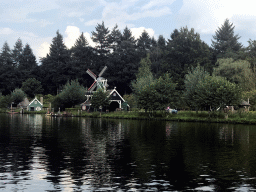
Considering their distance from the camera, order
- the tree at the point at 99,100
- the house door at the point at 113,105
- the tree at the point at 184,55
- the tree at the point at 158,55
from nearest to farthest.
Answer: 1. the tree at the point at 99,100
2. the house door at the point at 113,105
3. the tree at the point at 184,55
4. the tree at the point at 158,55

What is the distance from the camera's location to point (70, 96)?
10200 cm

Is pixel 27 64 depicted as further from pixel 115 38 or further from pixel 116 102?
pixel 116 102

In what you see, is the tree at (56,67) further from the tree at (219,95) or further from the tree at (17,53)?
the tree at (219,95)

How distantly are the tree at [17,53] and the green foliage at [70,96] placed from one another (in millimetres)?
72149

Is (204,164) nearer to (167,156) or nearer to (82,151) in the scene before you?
(167,156)

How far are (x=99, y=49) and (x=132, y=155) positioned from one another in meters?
125

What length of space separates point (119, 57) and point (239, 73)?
52.3 metres

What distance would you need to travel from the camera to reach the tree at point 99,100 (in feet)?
276

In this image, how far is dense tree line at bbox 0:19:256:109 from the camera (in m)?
112

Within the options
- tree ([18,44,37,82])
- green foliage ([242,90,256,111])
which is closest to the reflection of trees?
green foliage ([242,90,256,111])

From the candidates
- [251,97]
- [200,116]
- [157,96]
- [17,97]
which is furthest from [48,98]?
[251,97]

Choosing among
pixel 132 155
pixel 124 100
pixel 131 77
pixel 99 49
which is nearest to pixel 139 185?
pixel 132 155

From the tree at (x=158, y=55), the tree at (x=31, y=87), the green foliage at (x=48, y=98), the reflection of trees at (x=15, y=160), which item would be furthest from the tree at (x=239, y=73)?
the tree at (x=31, y=87)

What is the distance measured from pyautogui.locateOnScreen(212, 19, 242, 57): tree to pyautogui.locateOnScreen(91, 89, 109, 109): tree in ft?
225
